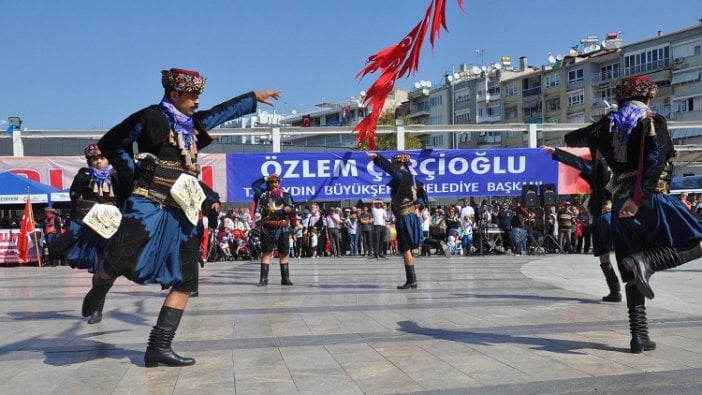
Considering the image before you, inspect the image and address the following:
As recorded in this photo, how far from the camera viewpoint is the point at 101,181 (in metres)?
7.62

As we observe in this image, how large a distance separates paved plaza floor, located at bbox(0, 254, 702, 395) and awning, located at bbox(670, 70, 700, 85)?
52.1 metres

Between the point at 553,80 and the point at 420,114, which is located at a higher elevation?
the point at 553,80

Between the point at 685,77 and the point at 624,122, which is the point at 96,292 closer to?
the point at 624,122

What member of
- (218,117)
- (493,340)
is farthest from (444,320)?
(218,117)

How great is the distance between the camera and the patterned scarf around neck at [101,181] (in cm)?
759

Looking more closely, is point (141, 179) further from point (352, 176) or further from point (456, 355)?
point (352, 176)

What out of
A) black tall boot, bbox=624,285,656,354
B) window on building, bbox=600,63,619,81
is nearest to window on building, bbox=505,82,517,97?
window on building, bbox=600,63,619,81

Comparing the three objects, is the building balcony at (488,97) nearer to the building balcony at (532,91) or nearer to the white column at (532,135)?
the building balcony at (532,91)

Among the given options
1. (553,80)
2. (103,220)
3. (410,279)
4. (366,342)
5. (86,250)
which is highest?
(553,80)

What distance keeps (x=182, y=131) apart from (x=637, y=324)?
3.83m

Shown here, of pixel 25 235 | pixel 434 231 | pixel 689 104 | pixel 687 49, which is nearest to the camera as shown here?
pixel 25 235

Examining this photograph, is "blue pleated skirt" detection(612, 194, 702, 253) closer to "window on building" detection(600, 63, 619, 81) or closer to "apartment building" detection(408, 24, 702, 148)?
"apartment building" detection(408, 24, 702, 148)

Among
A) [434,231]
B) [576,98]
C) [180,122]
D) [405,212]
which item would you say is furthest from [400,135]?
[576,98]

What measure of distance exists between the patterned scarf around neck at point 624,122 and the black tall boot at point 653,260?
2.59 feet
